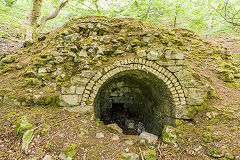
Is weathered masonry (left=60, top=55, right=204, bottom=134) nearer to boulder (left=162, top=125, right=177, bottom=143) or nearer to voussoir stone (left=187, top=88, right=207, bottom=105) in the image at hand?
voussoir stone (left=187, top=88, right=207, bottom=105)

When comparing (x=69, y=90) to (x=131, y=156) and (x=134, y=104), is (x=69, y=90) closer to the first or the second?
(x=131, y=156)

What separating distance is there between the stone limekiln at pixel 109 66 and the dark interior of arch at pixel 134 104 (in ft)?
0.19

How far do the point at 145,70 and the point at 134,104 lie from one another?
12.8 feet

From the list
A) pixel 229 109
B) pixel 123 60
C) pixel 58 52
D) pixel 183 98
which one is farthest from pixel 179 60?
pixel 58 52

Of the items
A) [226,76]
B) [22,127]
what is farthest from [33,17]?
[226,76]

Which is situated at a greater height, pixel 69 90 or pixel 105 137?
pixel 69 90

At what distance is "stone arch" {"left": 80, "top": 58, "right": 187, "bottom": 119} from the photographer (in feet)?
11.8

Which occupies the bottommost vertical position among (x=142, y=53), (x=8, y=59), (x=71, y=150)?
(x=71, y=150)

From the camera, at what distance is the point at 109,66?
3.74 meters

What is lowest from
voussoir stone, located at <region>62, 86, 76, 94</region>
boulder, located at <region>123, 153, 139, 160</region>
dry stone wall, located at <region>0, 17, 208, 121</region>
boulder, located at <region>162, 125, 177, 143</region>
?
boulder, located at <region>123, 153, 139, 160</region>

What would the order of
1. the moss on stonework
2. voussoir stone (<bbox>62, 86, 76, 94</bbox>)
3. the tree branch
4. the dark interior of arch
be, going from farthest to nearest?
the tree branch, the dark interior of arch, voussoir stone (<bbox>62, 86, 76, 94</bbox>), the moss on stonework

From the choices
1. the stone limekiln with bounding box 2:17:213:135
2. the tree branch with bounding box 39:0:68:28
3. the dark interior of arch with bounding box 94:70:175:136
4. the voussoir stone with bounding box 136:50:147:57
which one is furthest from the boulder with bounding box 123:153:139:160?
the tree branch with bounding box 39:0:68:28

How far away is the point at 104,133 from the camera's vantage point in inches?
129

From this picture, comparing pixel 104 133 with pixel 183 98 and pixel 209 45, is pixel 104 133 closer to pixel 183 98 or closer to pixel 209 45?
pixel 183 98
